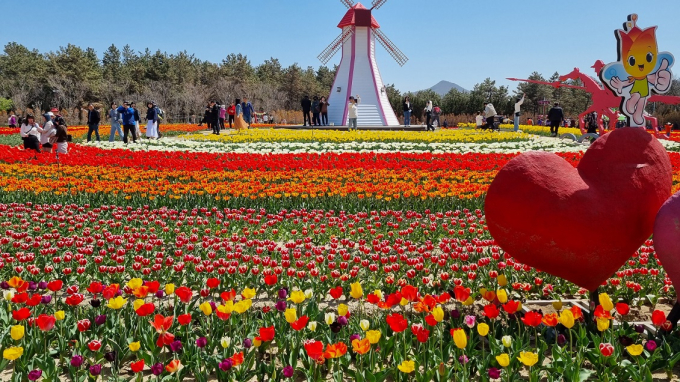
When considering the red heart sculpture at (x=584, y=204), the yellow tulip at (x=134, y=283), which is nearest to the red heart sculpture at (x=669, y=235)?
the red heart sculpture at (x=584, y=204)

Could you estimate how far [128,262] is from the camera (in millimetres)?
5230

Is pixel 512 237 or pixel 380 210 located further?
pixel 380 210

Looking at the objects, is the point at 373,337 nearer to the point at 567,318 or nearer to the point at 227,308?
the point at 227,308

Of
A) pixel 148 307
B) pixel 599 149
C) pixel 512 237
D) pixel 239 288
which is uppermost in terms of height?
pixel 599 149

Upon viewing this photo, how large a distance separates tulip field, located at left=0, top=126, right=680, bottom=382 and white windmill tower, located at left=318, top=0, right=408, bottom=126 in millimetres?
20885

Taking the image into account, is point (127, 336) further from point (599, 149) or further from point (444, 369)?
point (599, 149)

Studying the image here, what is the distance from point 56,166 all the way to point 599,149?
11.1m

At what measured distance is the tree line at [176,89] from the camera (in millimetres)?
51812

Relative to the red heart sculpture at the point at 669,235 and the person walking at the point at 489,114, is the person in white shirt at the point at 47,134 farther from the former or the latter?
the person walking at the point at 489,114

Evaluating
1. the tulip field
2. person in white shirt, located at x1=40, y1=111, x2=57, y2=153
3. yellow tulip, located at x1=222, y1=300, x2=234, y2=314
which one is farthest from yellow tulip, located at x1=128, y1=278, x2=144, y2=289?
person in white shirt, located at x1=40, y1=111, x2=57, y2=153

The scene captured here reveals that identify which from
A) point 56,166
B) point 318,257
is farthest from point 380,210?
point 56,166

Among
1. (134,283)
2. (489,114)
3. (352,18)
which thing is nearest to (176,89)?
(352,18)

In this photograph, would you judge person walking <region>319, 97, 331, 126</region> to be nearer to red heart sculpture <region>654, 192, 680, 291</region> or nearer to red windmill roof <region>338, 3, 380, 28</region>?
red windmill roof <region>338, 3, 380, 28</region>

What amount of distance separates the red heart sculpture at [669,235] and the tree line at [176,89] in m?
44.4
